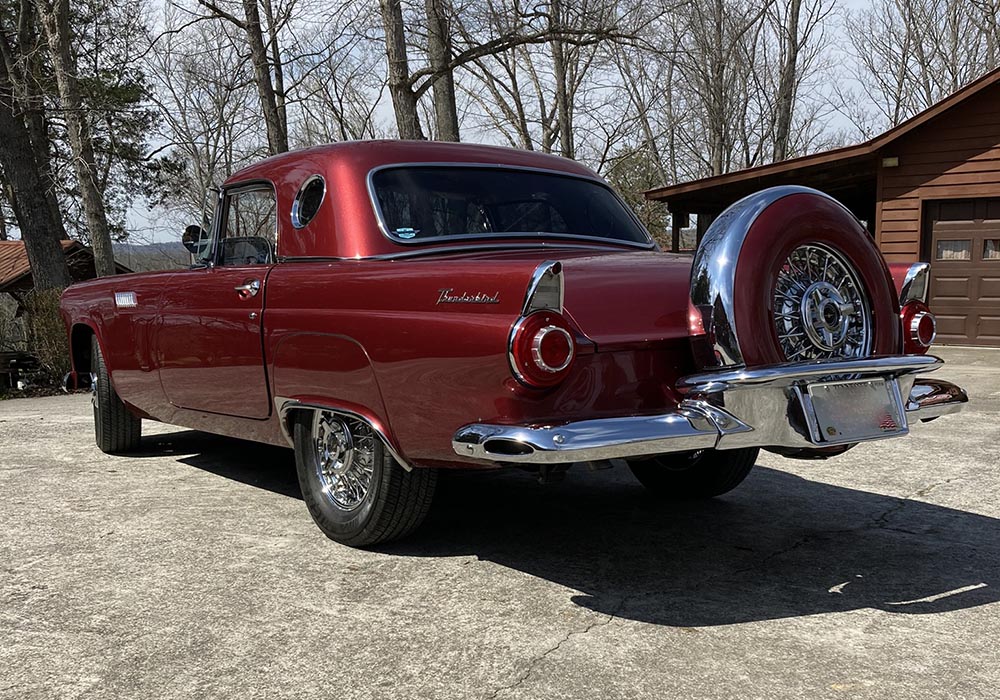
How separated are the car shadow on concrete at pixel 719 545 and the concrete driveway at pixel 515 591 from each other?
0.01 meters

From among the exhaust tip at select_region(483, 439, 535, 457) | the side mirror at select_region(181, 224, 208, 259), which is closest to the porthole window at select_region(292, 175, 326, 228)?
the side mirror at select_region(181, 224, 208, 259)

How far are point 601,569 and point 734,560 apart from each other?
567 millimetres

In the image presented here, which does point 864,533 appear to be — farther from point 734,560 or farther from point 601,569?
point 601,569

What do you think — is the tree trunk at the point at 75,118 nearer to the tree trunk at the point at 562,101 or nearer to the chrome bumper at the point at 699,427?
the chrome bumper at the point at 699,427

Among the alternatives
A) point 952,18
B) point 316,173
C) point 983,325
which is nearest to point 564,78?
point 952,18

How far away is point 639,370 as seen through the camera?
3297 mm

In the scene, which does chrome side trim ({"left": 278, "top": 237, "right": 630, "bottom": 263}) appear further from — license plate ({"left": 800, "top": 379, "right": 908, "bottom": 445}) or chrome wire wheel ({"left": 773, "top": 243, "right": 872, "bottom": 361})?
license plate ({"left": 800, "top": 379, "right": 908, "bottom": 445})

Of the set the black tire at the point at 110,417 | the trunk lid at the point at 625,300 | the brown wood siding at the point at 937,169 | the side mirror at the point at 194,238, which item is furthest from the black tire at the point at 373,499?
the brown wood siding at the point at 937,169

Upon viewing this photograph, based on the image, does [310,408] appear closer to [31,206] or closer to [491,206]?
[491,206]

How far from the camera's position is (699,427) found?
3078 millimetres

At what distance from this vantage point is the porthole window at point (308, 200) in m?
4.26

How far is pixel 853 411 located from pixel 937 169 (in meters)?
12.2

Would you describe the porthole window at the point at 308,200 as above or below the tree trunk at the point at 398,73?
below

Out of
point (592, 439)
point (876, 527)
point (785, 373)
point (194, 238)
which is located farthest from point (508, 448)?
point (194, 238)
